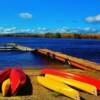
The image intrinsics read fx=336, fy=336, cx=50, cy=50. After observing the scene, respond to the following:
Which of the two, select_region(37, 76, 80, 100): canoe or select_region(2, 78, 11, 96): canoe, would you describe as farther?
select_region(2, 78, 11, 96): canoe

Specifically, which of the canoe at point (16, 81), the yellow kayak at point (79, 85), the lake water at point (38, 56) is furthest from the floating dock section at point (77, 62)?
the canoe at point (16, 81)

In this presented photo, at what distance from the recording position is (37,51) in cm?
3731

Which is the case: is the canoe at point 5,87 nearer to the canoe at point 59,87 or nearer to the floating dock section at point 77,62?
the canoe at point 59,87

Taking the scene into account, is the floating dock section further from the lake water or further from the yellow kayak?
the yellow kayak

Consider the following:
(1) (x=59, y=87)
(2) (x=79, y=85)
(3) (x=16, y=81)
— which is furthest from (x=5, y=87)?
(2) (x=79, y=85)

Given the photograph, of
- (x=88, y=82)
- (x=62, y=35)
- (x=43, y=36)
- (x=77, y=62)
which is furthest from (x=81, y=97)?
(x=43, y=36)

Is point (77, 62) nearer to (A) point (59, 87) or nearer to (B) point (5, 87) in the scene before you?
(A) point (59, 87)

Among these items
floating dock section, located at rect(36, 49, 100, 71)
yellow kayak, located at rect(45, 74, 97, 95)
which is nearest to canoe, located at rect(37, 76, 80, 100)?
yellow kayak, located at rect(45, 74, 97, 95)

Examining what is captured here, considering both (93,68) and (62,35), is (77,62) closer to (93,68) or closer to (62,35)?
(93,68)

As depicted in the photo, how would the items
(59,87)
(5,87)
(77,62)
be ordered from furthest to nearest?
(77,62)
(59,87)
(5,87)

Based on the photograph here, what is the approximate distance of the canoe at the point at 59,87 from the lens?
8.85m

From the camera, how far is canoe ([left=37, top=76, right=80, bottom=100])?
8852 mm

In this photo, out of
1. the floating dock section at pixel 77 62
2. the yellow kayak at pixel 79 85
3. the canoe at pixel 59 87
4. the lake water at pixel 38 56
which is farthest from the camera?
the lake water at pixel 38 56

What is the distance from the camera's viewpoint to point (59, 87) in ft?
31.0
